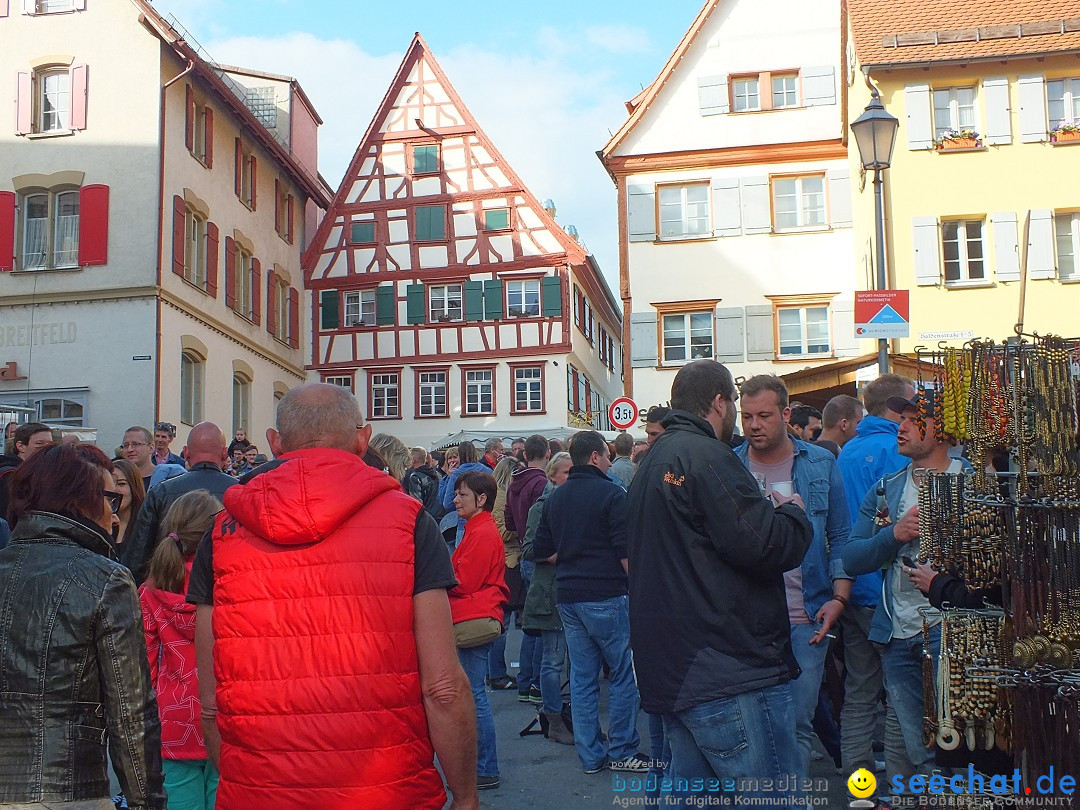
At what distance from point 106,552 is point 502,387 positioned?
28680 mm

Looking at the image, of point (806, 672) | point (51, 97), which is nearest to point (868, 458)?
point (806, 672)

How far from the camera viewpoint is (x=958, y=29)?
2092 centimetres

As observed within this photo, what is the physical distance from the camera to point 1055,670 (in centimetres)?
363

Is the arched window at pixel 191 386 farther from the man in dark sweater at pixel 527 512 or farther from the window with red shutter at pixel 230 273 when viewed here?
the man in dark sweater at pixel 527 512

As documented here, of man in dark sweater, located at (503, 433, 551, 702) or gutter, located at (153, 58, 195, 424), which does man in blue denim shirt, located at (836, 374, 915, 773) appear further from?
gutter, located at (153, 58, 195, 424)

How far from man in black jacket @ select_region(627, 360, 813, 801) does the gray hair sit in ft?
3.79

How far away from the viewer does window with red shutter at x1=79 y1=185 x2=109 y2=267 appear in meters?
22.9

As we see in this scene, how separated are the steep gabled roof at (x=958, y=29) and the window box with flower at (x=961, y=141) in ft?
4.53

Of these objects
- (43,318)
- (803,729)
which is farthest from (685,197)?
(803,729)

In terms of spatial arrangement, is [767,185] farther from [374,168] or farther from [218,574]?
[218,574]

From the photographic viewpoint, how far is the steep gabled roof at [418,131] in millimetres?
32125

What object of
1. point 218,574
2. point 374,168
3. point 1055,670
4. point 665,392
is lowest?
point 1055,670

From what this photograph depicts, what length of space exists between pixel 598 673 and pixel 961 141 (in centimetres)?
1732

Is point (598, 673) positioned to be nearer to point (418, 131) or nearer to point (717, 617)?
point (717, 617)
